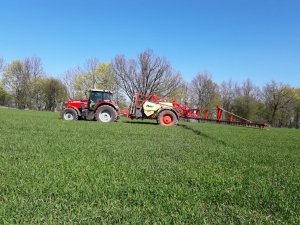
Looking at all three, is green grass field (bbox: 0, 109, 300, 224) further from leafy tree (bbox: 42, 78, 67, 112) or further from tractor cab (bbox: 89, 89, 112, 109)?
leafy tree (bbox: 42, 78, 67, 112)

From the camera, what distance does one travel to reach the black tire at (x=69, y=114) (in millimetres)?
22852

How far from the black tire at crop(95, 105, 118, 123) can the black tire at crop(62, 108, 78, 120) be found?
1976 millimetres

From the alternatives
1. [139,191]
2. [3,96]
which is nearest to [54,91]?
[3,96]

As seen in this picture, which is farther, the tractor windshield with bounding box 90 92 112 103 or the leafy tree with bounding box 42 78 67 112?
the leafy tree with bounding box 42 78 67 112

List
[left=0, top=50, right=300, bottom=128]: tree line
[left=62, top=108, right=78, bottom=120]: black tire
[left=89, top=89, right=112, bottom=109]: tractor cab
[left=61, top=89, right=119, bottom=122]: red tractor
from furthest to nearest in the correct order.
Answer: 1. [left=0, top=50, right=300, bottom=128]: tree line
2. [left=62, top=108, right=78, bottom=120]: black tire
3. [left=89, top=89, right=112, bottom=109]: tractor cab
4. [left=61, top=89, right=119, bottom=122]: red tractor

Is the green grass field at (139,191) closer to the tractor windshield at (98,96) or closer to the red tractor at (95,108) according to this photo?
the red tractor at (95,108)

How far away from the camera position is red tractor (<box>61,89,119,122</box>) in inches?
873

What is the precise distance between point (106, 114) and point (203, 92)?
50.4 meters

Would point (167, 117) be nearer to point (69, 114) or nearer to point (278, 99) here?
point (69, 114)

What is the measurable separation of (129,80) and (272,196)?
60.5m

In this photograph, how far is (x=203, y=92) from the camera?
69875 mm

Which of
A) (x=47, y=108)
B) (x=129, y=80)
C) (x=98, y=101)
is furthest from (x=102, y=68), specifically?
(x=98, y=101)

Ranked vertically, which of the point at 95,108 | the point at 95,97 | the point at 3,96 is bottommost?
the point at 95,108

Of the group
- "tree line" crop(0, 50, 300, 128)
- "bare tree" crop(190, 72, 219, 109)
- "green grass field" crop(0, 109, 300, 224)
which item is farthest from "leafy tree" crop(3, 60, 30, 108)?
"green grass field" crop(0, 109, 300, 224)
